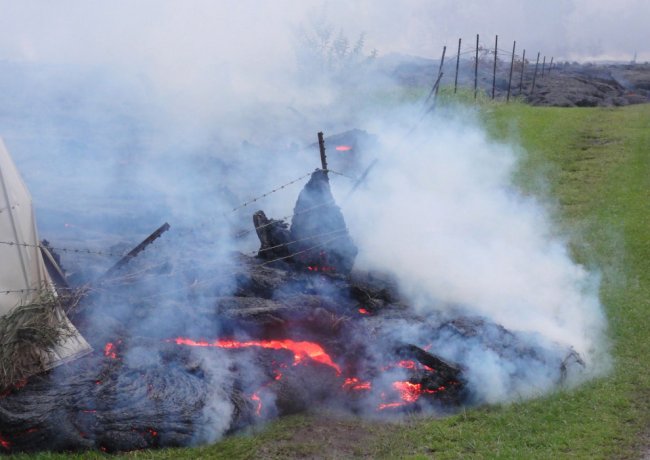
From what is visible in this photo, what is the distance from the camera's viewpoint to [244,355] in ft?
28.6

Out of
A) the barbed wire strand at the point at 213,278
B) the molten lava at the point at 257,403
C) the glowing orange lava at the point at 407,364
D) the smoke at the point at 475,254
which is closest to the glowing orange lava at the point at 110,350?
the barbed wire strand at the point at 213,278

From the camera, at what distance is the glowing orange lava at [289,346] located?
8.96 meters

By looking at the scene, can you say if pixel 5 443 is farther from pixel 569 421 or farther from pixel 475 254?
pixel 475 254

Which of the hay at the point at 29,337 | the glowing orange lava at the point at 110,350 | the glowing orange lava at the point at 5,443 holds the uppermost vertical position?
the hay at the point at 29,337

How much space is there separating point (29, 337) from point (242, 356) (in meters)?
2.83

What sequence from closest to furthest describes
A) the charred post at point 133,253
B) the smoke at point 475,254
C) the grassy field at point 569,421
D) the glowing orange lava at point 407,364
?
the grassy field at point 569,421, the glowing orange lava at point 407,364, the smoke at point 475,254, the charred post at point 133,253

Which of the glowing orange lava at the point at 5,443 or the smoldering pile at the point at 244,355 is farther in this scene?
the smoldering pile at the point at 244,355

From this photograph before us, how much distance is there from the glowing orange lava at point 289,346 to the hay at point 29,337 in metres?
1.76

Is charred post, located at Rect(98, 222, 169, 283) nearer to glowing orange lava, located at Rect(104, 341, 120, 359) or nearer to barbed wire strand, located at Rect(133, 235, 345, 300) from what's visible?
barbed wire strand, located at Rect(133, 235, 345, 300)

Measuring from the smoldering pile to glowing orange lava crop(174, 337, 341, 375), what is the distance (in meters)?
0.02

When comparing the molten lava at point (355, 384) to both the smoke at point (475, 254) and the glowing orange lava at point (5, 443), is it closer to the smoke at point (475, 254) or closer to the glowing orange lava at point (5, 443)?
the smoke at point (475, 254)

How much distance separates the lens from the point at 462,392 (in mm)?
8555

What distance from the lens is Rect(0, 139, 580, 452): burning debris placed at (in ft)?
24.3

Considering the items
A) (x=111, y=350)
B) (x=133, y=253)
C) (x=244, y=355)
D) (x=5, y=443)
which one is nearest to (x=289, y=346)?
(x=244, y=355)
